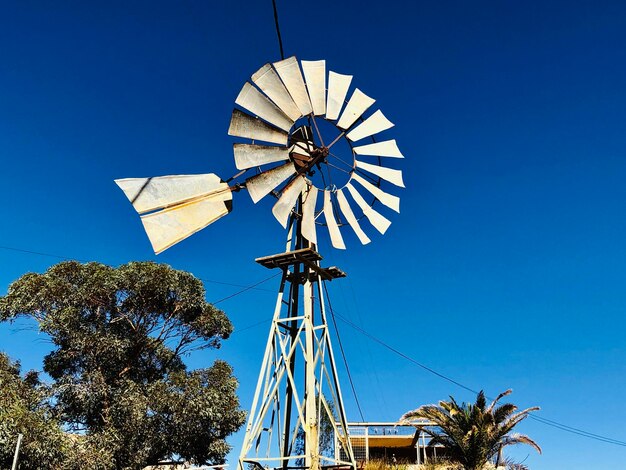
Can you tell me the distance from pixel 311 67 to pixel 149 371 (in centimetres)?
1657

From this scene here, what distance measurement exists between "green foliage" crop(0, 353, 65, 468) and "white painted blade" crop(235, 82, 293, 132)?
1314 centimetres

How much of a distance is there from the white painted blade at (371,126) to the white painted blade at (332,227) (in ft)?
5.02

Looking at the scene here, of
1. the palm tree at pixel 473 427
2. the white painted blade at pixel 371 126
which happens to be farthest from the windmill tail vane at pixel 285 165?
the palm tree at pixel 473 427

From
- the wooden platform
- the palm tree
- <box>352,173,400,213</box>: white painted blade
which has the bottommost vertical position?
the palm tree

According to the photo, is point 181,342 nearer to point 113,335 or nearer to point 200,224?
point 113,335

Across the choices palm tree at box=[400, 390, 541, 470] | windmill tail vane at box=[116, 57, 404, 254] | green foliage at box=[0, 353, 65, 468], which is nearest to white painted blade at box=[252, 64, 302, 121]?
windmill tail vane at box=[116, 57, 404, 254]

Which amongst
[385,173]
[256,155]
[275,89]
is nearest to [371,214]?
[385,173]

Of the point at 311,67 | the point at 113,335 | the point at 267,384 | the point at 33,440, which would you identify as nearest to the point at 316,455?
the point at 267,384

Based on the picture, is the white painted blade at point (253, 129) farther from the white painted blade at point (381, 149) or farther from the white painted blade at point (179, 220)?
the white painted blade at point (381, 149)

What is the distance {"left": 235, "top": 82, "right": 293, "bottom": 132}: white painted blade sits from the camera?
10.7 m

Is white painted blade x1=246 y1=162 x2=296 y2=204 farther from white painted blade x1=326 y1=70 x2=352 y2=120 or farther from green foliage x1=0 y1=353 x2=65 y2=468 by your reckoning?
green foliage x1=0 y1=353 x2=65 y2=468

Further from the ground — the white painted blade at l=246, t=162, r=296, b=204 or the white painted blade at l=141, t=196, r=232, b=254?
the white painted blade at l=246, t=162, r=296, b=204

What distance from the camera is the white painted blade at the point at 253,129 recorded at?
10703 mm

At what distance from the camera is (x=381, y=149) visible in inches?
507
